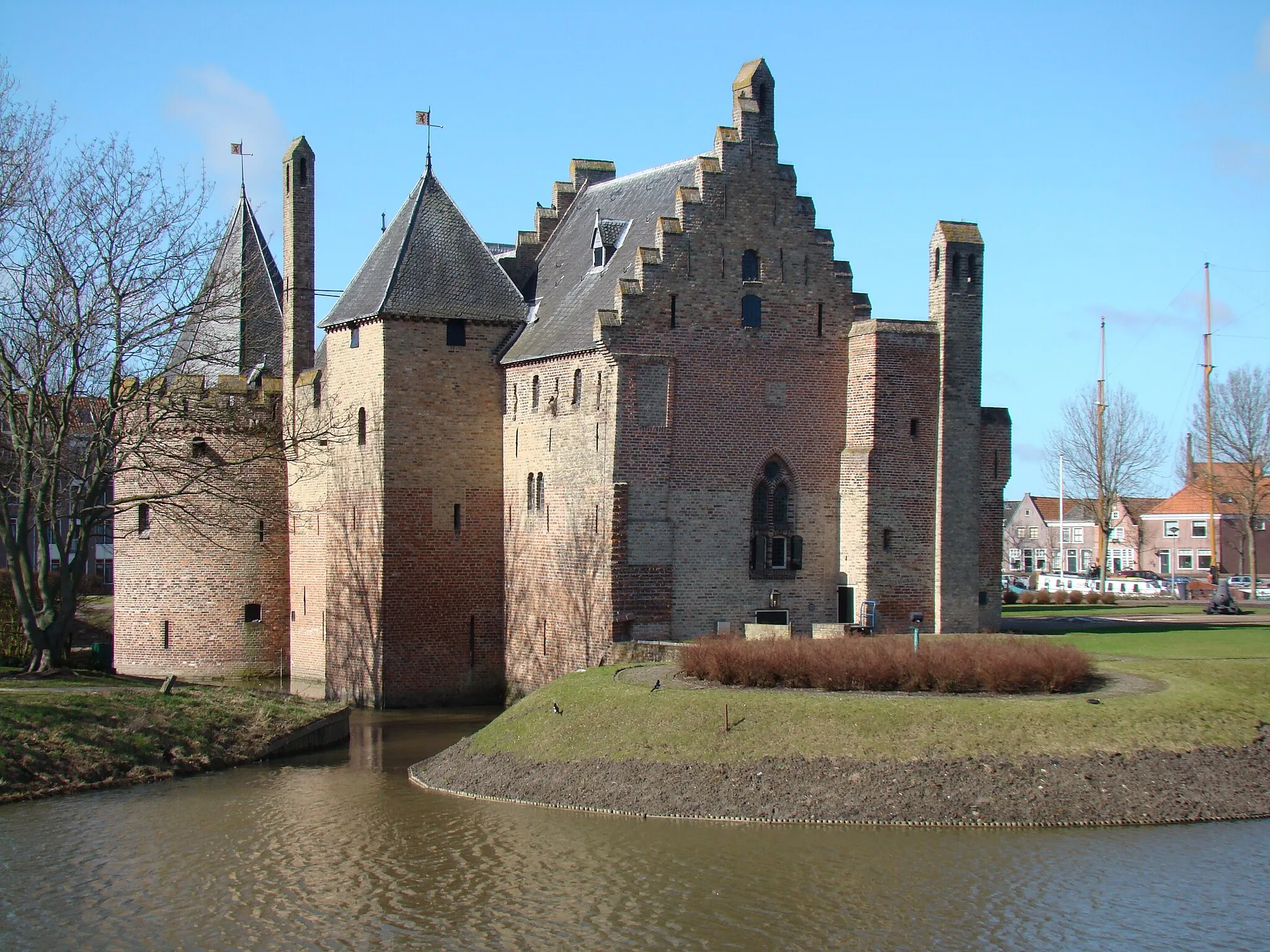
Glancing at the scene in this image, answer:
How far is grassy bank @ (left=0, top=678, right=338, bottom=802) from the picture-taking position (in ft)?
86.1

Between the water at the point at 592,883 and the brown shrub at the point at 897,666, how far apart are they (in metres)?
4.39

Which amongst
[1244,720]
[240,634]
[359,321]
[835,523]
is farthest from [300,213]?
[1244,720]

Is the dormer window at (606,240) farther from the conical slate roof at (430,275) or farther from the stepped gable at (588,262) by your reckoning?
the conical slate roof at (430,275)

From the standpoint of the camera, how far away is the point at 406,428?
37406 millimetres

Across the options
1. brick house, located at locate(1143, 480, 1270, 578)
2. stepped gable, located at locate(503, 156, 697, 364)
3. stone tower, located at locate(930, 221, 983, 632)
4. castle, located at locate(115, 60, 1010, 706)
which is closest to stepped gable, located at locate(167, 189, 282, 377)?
castle, located at locate(115, 60, 1010, 706)

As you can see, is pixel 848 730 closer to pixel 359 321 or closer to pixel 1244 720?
pixel 1244 720

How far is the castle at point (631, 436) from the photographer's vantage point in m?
33.8

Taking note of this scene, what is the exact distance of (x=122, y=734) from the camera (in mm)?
28078

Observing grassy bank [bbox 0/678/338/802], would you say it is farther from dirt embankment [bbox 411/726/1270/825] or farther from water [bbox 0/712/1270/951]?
dirt embankment [bbox 411/726/1270/825]

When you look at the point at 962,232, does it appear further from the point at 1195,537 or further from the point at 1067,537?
the point at 1067,537

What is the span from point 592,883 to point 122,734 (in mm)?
12176

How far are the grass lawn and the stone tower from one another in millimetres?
7413

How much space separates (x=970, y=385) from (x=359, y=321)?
49.9ft

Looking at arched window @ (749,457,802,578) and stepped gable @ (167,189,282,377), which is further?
stepped gable @ (167,189,282,377)
